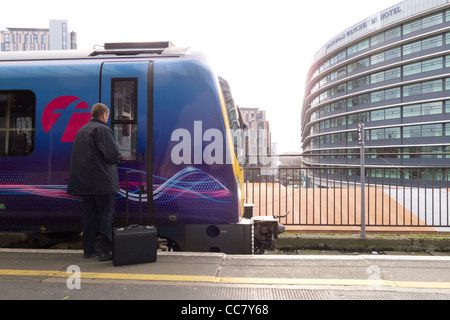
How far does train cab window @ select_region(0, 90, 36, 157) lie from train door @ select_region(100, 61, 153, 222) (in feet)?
3.31

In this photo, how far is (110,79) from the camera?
406cm

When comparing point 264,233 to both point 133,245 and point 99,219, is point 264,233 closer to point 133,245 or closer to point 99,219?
point 133,245

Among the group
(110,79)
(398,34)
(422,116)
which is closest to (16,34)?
(398,34)

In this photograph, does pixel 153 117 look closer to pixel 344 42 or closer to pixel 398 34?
pixel 398 34

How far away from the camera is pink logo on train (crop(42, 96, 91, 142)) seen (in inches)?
160

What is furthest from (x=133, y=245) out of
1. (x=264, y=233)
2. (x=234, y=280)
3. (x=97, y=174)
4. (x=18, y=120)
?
(x=18, y=120)

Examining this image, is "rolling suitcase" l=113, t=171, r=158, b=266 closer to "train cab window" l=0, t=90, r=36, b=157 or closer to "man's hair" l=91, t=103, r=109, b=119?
"man's hair" l=91, t=103, r=109, b=119

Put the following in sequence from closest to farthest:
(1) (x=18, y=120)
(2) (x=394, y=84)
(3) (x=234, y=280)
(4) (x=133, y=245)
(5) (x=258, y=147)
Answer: (3) (x=234, y=280), (4) (x=133, y=245), (1) (x=18, y=120), (5) (x=258, y=147), (2) (x=394, y=84)

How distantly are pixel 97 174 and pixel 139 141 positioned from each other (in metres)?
0.69

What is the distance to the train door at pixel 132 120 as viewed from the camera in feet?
13.2

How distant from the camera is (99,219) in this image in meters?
3.70

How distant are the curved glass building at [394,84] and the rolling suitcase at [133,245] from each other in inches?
1592

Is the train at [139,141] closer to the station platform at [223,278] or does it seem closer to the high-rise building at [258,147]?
the station platform at [223,278]
